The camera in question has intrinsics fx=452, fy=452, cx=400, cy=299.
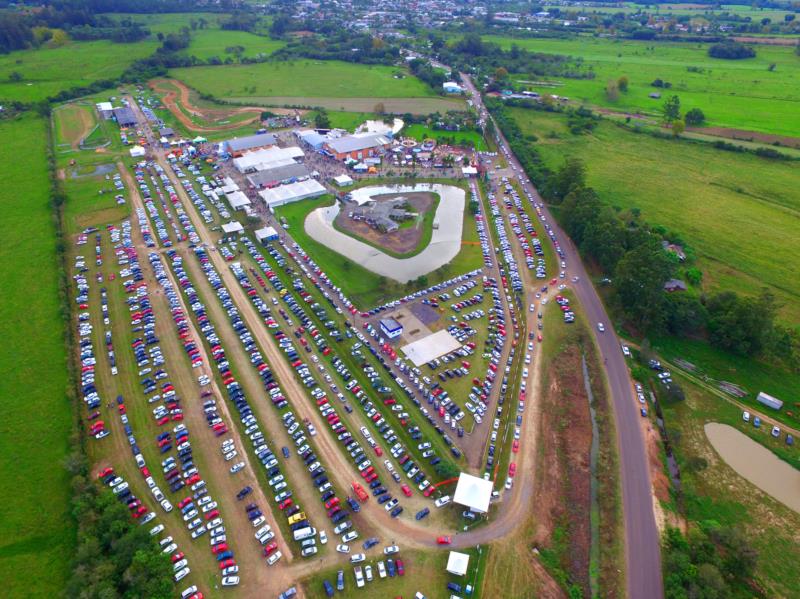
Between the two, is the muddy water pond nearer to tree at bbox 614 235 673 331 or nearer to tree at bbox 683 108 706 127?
tree at bbox 614 235 673 331

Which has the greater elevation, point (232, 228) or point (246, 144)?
point (246, 144)

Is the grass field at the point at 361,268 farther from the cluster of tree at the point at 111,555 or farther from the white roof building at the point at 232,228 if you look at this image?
the cluster of tree at the point at 111,555

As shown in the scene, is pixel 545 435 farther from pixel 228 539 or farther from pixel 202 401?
pixel 202 401

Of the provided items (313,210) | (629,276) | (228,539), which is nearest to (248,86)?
(313,210)

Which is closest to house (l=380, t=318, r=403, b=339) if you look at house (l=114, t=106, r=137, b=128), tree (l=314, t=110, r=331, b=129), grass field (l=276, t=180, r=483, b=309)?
grass field (l=276, t=180, r=483, b=309)

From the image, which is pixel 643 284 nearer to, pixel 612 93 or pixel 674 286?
pixel 674 286

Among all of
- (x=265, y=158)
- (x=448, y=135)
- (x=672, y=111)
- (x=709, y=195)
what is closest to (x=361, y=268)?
(x=265, y=158)
